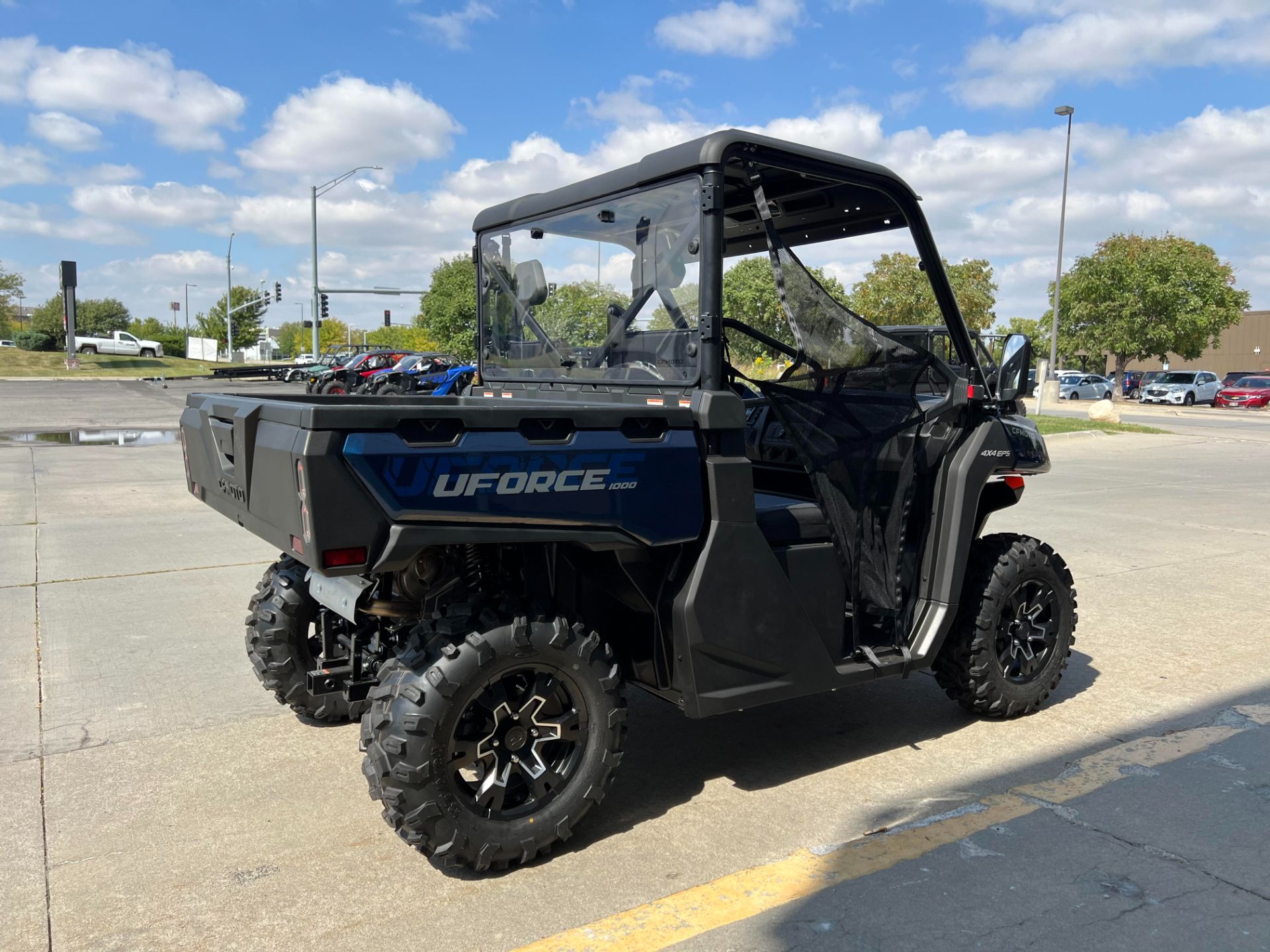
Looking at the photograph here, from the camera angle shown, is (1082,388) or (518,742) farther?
(1082,388)

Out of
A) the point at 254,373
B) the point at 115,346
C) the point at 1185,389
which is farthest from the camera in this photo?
the point at 115,346

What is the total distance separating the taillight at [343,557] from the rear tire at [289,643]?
4.85ft

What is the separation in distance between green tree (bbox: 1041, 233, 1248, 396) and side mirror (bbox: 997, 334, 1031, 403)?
134 feet

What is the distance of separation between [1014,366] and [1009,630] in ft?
3.86

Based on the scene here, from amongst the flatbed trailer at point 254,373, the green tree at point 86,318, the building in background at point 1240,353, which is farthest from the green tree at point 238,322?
the building in background at point 1240,353

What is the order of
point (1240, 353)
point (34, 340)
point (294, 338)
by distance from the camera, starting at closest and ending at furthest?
point (34, 340), point (1240, 353), point (294, 338)

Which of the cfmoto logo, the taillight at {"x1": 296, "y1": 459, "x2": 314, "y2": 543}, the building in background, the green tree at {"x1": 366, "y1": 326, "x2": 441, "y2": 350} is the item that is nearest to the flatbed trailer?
the green tree at {"x1": 366, "y1": 326, "x2": 441, "y2": 350}

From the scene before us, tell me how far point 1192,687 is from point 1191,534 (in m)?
5.10

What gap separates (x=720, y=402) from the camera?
3311 millimetres

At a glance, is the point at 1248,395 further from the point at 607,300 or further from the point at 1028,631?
the point at 607,300

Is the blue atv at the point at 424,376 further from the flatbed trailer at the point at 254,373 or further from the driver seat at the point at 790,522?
the driver seat at the point at 790,522

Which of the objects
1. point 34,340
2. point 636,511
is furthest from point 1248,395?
point 34,340

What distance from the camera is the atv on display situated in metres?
2.93

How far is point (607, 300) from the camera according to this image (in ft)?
13.1
